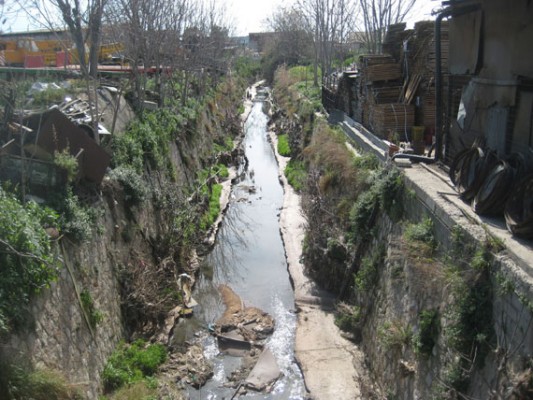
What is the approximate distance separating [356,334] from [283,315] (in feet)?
8.99

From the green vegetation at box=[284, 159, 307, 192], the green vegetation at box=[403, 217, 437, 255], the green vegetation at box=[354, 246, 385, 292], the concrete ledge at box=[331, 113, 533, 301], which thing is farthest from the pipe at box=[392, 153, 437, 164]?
the green vegetation at box=[284, 159, 307, 192]

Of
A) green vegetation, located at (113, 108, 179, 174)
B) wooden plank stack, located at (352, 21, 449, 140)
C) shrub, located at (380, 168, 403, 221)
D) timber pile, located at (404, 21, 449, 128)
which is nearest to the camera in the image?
shrub, located at (380, 168, 403, 221)

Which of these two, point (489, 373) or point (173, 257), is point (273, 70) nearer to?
point (173, 257)

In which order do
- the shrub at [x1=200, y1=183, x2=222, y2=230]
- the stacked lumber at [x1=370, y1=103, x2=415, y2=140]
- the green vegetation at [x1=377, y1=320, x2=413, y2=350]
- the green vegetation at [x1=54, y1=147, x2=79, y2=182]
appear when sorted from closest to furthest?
the green vegetation at [x1=377, y1=320, x2=413, y2=350] < the green vegetation at [x1=54, y1=147, x2=79, y2=182] < the stacked lumber at [x1=370, y1=103, x2=415, y2=140] < the shrub at [x1=200, y1=183, x2=222, y2=230]

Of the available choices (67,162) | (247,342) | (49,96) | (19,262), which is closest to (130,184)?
(67,162)

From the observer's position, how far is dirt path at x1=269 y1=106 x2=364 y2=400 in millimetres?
11492

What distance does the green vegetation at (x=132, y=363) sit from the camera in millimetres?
10670

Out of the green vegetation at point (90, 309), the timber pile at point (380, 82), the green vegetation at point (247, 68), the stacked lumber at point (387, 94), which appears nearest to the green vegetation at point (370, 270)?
the green vegetation at point (90, 309)

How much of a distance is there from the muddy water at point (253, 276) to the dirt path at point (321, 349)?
0.37m

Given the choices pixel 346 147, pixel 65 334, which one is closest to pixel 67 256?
pixel 65 334

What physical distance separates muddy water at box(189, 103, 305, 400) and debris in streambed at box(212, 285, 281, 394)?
20 centimetres

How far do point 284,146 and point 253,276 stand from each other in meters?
17.9

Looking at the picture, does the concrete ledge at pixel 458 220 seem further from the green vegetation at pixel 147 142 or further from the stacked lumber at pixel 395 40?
the green vegetation at pixel 147 142

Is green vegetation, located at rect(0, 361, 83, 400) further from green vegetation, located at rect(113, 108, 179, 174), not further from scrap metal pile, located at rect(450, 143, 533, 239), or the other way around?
green vegetation, located at rect(113, 108, 179, 174)
